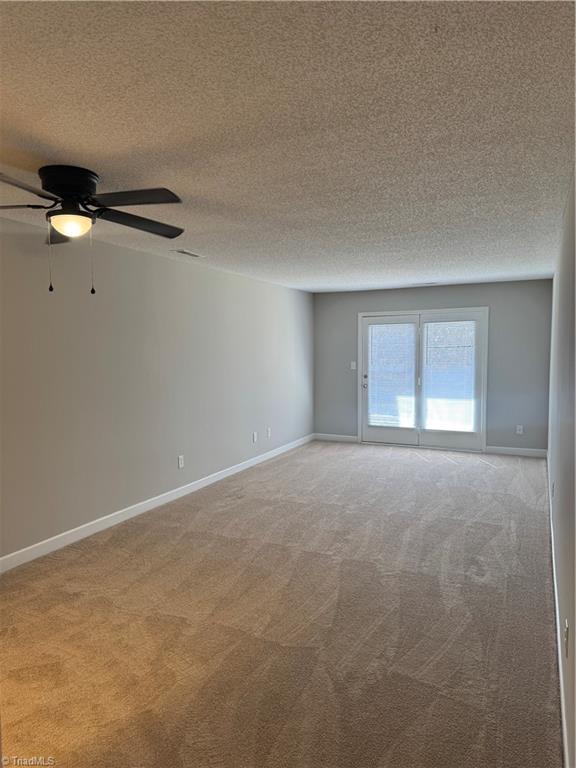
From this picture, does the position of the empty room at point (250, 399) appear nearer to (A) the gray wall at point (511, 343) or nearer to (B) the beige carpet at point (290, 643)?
(B) the beige carpet at point (290, 643)

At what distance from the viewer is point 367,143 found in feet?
7.11

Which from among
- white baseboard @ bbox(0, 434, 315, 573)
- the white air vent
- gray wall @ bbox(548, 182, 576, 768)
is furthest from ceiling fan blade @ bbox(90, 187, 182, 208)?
white baseboard @ bbox(0, 434, 315, 573)

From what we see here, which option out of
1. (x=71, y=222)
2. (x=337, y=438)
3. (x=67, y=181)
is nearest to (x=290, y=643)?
(x=71, y=222)

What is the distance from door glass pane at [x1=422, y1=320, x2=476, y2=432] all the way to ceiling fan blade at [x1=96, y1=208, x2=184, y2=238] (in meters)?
5.19

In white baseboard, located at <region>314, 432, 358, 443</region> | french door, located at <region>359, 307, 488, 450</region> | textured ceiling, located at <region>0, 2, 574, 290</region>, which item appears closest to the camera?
textured ceiling, located at <region>0, 2, 574, 290</region>

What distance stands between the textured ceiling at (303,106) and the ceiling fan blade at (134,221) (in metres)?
0.22

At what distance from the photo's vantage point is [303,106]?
1.82 metres

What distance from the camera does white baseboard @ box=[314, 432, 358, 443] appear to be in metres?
7.83

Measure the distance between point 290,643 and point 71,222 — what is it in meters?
2.35

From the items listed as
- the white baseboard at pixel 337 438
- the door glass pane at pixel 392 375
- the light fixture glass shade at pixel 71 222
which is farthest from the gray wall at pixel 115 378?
the door glass pane at pixel 392 375

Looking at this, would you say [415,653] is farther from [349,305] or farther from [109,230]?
[349,305]

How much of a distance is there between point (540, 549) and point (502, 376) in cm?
349

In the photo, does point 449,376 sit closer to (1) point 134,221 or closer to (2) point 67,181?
(1) point 134,221

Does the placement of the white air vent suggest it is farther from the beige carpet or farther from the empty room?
the beige carpet
